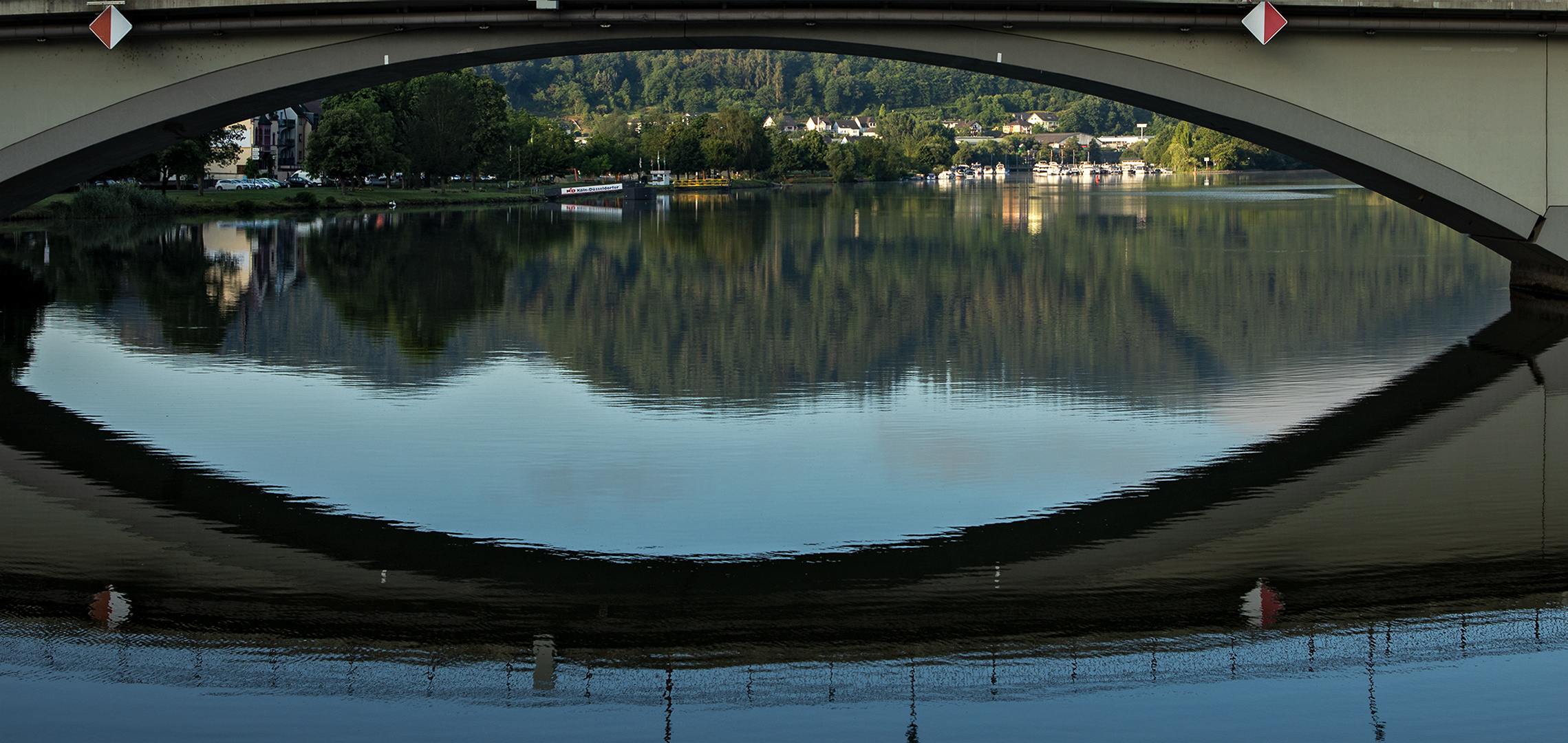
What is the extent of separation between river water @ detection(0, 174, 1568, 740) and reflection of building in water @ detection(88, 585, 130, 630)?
0.17 ft

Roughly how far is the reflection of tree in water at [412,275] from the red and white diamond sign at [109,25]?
7037 millimetres

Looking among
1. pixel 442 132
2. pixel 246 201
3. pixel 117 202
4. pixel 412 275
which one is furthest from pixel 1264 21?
pixel 442 132

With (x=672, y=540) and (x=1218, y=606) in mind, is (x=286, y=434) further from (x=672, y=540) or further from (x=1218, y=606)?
(x=1218, y=606)

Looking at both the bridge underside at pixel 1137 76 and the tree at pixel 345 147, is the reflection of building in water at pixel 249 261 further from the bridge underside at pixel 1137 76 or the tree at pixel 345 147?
the tree at pixel 345 147

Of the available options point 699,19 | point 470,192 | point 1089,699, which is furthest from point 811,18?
point 470,192

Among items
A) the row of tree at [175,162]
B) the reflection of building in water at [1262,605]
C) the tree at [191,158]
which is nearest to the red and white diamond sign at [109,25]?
the reflection of building in water at [1262,605]

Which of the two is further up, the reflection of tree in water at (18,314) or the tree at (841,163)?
the tree at (841,163)

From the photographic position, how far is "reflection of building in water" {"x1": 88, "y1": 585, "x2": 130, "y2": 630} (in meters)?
10.7

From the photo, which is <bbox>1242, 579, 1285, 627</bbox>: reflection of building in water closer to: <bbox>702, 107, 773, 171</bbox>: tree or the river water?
the river water

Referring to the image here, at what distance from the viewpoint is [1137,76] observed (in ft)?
88.1

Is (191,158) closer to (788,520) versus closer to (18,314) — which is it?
(18,314)

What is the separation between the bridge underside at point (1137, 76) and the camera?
26828 mm

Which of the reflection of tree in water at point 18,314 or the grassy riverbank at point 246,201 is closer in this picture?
the reflection of tree in water at point 18,314

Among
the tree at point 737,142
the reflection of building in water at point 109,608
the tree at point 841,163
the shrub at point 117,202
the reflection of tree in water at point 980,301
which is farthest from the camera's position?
the tree at point 841,163
